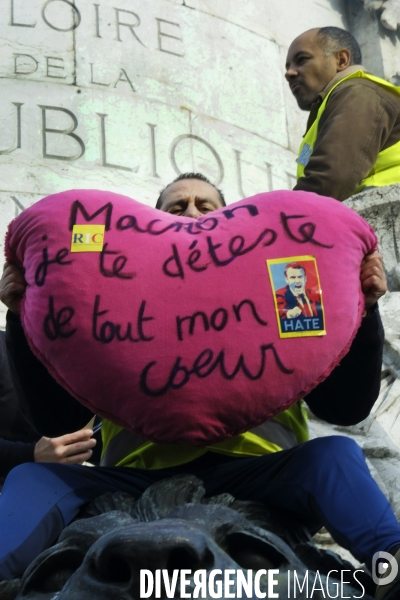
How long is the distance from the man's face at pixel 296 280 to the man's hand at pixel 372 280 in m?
0.18

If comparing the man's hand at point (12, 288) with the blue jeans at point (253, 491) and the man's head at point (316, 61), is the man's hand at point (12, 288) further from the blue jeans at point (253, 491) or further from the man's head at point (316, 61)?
the man's head at point (316, 61)

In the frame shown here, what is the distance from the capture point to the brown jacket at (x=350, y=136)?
175 inches

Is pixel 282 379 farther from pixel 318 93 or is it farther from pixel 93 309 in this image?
pixel 318 93

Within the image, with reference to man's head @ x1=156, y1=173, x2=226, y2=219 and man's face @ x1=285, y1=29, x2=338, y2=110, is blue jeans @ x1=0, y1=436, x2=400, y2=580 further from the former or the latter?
man's face @ x1=285, y1=29, x2=338, y2=110

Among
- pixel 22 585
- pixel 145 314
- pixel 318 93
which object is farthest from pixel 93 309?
pixel 318 93

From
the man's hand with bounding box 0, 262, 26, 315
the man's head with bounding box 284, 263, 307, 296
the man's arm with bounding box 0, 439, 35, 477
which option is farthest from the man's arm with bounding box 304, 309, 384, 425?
the man's arm with bounding box 0, 439, 35, 477

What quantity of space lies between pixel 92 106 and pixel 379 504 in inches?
150

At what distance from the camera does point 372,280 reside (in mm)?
2684

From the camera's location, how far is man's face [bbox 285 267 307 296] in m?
2.56

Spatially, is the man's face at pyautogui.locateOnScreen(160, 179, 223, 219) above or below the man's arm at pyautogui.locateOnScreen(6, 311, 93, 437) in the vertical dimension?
above

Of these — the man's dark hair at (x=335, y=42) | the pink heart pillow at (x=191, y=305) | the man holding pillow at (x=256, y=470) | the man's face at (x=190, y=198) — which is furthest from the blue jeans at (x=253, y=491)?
the man's dark hair at (x=335, y=42)

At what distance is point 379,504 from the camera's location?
2.36 metres

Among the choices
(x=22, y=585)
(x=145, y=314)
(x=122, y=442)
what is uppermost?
(x=145, y=314)

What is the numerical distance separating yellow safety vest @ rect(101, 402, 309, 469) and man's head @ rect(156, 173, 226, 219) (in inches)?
29.4
